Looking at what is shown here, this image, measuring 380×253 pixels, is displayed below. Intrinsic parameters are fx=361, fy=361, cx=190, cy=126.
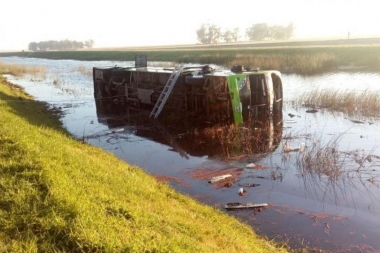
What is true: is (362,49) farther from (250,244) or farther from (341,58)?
(250,244)

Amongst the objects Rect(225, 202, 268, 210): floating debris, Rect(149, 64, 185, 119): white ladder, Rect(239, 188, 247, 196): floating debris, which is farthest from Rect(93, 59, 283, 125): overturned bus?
Rect(225, 202, 268, 210): floating debris

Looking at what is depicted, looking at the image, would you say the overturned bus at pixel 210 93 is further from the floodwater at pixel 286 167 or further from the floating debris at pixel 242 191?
the floating debris at pixel 242 191

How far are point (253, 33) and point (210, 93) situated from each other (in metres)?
150

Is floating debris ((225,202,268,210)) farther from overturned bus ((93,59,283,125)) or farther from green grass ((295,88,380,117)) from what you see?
green grass ((295,88,380,117))

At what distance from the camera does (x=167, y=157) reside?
13.2 metres

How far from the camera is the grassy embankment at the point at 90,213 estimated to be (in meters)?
4.34

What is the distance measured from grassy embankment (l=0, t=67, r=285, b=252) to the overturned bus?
940 centimetres

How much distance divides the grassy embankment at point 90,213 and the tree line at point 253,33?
15408cm

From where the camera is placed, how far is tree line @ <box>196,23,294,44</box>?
510 ft

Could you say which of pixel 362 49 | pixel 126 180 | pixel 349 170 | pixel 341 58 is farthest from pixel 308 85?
pixel 126 180

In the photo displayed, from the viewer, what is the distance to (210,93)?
17172 mm

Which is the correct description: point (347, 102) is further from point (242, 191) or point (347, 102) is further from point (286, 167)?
point (242, 191)

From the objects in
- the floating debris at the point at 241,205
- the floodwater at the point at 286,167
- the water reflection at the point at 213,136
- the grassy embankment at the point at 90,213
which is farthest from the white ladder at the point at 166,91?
the grassy embankment at the point at 90,213

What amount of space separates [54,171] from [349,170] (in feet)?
28.4
